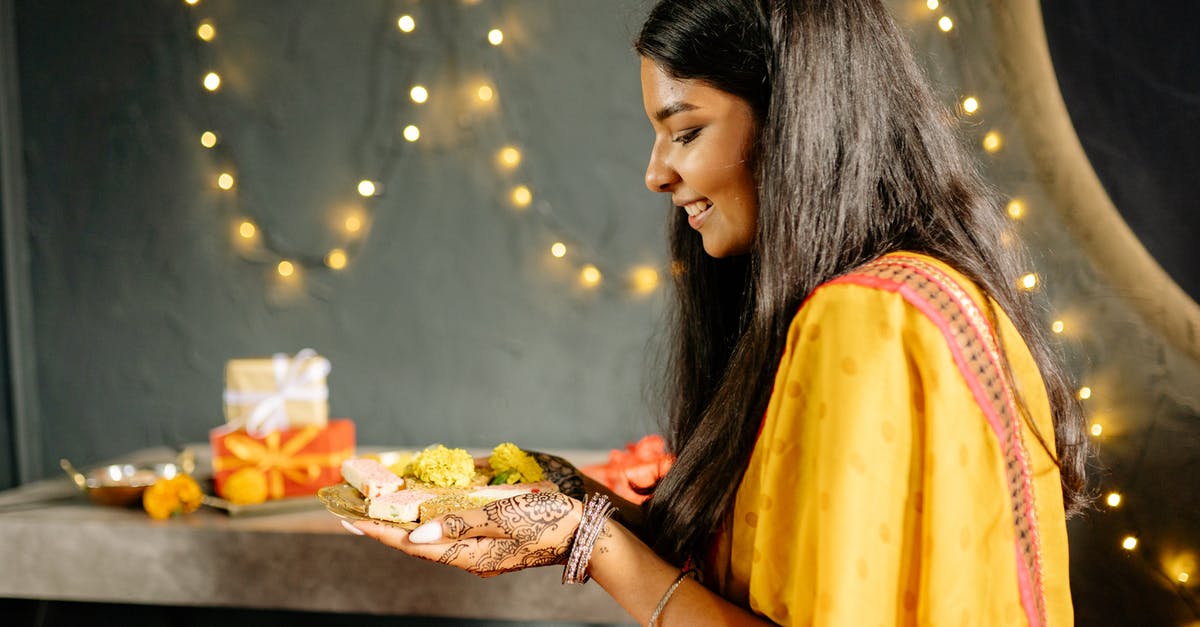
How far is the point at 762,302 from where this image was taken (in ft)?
3.03

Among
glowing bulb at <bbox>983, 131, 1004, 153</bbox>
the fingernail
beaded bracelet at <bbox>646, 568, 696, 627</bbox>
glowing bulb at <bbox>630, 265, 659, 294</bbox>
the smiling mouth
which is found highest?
glowing bulb at <bbox>983, 131, 1004, 153</bbox>

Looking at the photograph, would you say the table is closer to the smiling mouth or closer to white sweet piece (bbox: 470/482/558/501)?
white sweet piece (bbox: 470/482/558/501)

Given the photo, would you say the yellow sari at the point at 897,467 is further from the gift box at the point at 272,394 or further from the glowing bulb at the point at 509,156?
the glowing bulb at the point at 509,156

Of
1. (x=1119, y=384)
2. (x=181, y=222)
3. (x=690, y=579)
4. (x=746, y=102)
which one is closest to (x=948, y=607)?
(x=690, y=579)

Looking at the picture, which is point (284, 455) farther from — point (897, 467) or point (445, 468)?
point (897, 467)

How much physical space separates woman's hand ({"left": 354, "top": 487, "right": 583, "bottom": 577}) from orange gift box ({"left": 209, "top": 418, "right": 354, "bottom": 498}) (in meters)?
0.93

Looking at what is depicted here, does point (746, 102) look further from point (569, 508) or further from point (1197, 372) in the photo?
point (1197, 372)

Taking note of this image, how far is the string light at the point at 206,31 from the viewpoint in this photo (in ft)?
7.52

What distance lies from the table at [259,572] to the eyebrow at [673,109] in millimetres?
1071

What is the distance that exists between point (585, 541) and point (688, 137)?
51cm

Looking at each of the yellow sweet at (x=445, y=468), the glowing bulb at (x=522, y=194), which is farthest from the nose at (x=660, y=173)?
the glowing bulb at (x=522, y=194)

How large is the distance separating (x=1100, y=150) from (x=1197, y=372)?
0.53 meters

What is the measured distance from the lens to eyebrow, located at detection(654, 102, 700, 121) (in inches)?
39.8

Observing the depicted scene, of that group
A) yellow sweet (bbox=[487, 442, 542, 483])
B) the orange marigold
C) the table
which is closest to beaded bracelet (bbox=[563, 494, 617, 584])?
yellow sweet (bbox=[487, 442, 542, 483])
